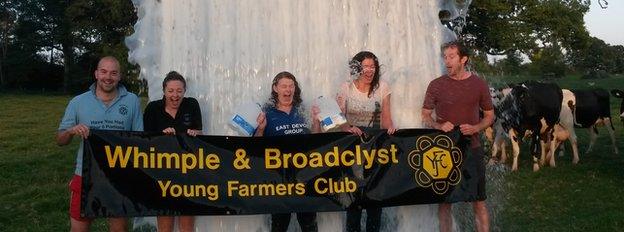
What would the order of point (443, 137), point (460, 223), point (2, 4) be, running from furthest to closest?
point (2, 4) < point (460, 223) < point (443, 137)

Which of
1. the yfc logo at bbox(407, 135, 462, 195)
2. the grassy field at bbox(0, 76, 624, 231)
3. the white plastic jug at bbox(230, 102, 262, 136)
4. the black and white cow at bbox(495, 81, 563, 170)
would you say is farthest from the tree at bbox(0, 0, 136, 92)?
the yfc logo at bbox(407, 135, 462, 195)

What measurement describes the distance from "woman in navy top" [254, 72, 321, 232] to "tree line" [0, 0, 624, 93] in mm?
20133

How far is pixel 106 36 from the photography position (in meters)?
37.3

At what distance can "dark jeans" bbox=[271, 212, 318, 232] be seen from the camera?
5375mm

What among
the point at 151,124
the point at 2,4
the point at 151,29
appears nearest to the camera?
the point at 151,124

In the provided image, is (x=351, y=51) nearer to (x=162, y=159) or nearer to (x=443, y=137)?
(x=443, y=137)

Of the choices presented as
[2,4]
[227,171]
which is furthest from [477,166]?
[2,4]

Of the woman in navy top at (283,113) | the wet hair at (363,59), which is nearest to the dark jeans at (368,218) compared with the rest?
the woman in navy top at (283,113)

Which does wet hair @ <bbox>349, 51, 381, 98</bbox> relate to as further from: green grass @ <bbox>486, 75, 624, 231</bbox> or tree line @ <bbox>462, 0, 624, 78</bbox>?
tree line @ <bbox>462, 0, 624, 78</bbox>

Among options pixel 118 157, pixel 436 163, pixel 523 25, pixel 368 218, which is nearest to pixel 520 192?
pixel 436 163

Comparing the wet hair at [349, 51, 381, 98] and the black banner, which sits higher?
the wet hair at [349, 51, 381, 98]

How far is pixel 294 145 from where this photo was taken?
5.23m

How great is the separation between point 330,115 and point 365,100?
31 cm

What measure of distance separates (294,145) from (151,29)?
177cm
